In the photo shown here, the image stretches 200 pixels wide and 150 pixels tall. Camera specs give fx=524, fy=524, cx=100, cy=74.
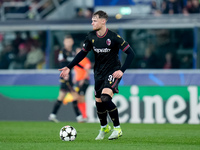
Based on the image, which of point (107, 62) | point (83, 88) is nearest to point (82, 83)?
point (83, 88)

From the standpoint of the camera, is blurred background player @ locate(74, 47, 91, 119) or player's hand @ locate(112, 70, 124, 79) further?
blurred background player @ locate(74, 47, 91, 119)

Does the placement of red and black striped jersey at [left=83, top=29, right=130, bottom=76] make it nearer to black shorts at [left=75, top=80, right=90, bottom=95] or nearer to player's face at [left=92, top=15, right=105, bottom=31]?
player's face at [left=92, top=15, right=105, bottom=31]

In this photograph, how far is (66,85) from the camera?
48.6 ft

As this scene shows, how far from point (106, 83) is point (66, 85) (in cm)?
598

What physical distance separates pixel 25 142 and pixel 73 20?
34.5 ft

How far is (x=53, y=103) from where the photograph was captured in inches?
617

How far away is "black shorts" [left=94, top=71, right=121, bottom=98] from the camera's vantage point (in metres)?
8.90

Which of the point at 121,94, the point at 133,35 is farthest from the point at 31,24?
the point at 121,94

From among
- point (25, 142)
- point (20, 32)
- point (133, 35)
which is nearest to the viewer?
point (25, 142)

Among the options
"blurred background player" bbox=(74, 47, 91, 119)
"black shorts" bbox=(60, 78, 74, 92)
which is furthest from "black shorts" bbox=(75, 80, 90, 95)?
"black shorts" bbox=(60, 78, 74, 92)

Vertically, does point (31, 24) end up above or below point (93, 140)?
above

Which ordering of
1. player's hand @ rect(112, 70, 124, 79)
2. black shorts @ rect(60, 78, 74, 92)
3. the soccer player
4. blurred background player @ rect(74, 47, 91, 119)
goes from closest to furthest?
player's hand @ rect(112, 70, 124, 79), the soccer player, black shorts @ rect(60, 78, 74, 92), blurred background player @ rect(74, 47, 91, 119)

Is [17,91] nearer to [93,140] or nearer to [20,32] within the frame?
[20,32]

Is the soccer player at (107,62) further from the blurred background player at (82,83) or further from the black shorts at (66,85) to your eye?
the blurred background player at (82,83)
